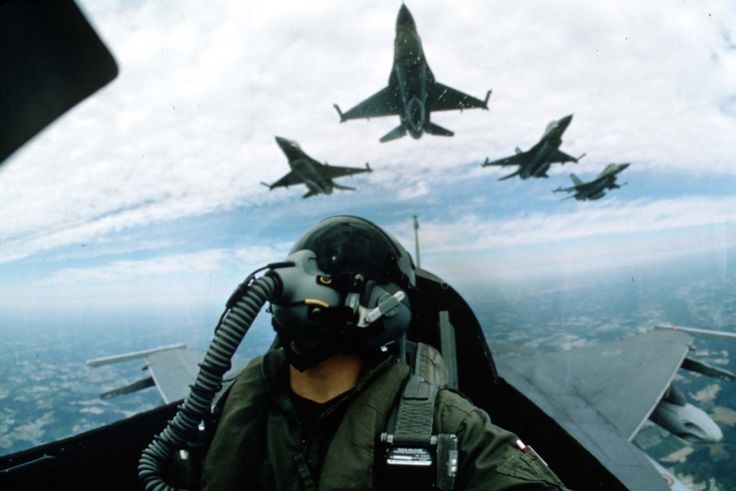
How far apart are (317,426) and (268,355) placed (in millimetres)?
307

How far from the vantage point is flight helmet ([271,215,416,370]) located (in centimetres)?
106

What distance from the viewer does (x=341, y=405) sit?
104 centimetres

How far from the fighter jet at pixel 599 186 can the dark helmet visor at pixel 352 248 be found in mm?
17833

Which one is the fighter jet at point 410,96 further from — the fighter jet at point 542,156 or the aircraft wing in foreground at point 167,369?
the aircraft wing in foreground at point 167,369

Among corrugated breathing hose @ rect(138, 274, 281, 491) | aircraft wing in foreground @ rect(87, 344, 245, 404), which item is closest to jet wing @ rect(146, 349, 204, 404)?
aircraft wing in foreground @ rect(87, 344, 245, 404)

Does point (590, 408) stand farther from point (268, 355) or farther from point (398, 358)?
point (268, 355)

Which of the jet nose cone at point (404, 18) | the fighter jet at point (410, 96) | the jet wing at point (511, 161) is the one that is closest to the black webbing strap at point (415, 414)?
the fighter jet at point (410, 96)

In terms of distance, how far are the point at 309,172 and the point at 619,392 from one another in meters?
12.6

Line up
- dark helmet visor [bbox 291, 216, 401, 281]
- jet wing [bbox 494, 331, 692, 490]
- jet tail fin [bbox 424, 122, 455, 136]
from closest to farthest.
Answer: dark helmet visor [bbox 291, 216, 401, 281]
jet wing [bbox 494, 331, 692, 490]
jet tail fin [bbox 424, 122, 455, 136]

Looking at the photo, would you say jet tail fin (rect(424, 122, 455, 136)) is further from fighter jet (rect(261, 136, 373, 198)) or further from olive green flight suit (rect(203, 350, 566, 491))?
olive green flight suit (rect(203, 350, 566, 491))

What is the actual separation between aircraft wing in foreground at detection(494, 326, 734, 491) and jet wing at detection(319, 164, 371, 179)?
37.9ft

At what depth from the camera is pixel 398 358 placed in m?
1.89

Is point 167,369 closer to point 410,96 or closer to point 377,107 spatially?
point 410,96

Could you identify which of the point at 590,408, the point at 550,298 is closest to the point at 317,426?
the point at 590,408
